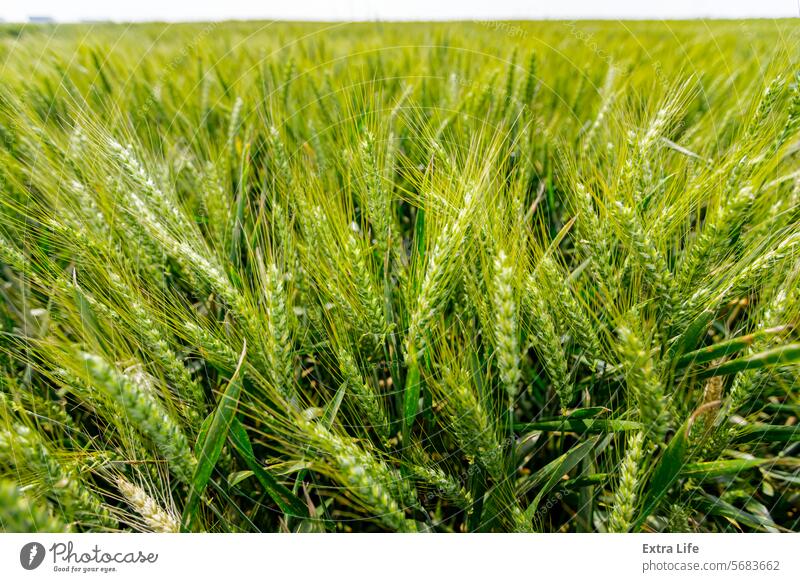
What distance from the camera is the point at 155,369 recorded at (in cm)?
65

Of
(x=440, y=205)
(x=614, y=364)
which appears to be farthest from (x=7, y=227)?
(x=614, y=364)

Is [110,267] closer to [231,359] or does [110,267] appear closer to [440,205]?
[231,359]

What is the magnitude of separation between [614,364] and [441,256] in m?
0.33
